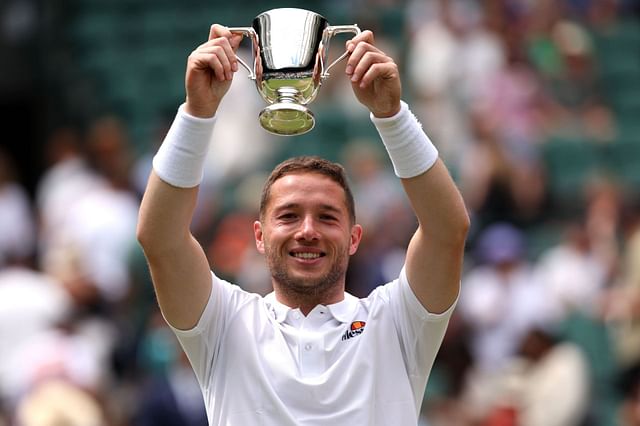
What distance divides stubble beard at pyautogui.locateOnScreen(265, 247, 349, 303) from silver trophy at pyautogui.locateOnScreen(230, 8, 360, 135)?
1.40 feet

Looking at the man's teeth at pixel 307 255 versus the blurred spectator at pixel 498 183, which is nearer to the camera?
the man's teeth at pixel 307 255

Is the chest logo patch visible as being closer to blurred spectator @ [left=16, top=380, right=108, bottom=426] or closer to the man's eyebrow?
the man's eyebrow

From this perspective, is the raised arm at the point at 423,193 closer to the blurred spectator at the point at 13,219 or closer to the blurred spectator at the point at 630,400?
the blurred spectator at the point at 630,400

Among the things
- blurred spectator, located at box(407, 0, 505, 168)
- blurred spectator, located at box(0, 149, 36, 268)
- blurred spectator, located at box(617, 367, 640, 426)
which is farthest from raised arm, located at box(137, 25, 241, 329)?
blurred spectator, located at box(0, 149, 36, 268)

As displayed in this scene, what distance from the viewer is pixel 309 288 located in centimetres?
458

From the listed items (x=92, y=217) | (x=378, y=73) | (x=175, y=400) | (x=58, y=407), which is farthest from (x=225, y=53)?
(x=92, y=217)

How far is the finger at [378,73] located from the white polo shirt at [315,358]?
66cm

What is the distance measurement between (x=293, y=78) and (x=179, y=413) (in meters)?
4.85

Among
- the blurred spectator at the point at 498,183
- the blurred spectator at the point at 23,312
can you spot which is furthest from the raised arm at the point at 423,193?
the blurred spectator at the point at 498,183

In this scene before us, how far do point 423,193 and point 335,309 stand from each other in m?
0.45

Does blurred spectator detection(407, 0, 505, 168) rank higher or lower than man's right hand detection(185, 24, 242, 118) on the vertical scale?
lower

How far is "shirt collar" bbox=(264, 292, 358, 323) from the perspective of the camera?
15.2 ft

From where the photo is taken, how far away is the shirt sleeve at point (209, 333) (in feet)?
15.0

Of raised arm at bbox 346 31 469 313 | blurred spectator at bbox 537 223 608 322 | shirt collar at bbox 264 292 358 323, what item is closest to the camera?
raised arm at bbox 346 31 469 313
